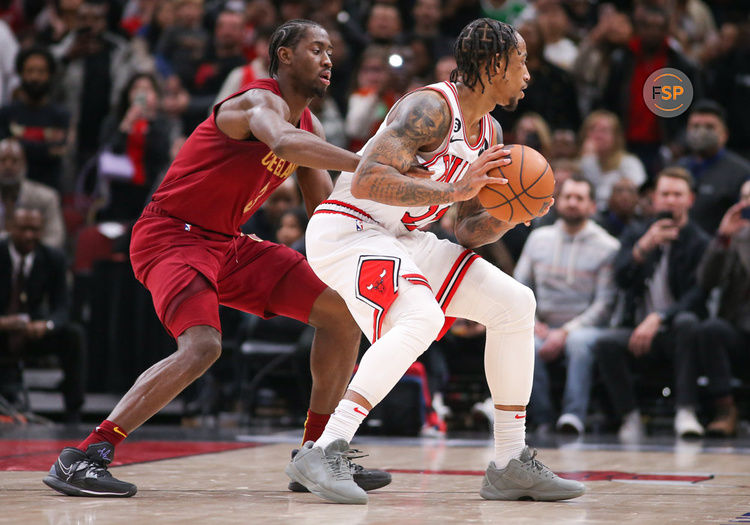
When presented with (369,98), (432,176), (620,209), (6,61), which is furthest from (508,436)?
(6,61)

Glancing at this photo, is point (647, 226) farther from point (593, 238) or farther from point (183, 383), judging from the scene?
point (183, 383)

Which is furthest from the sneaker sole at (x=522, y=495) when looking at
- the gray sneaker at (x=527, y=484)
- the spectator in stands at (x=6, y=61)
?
the spectator in stands at (x=6, y=61)

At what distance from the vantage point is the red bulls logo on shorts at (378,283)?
12.6 ft

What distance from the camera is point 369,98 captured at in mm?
9367

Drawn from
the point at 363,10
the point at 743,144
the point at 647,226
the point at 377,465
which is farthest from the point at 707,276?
the point at 363,10

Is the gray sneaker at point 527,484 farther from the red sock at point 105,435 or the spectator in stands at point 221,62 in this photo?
the spectator in stands at point 221,62

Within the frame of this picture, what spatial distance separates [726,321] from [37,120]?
637 centimetres

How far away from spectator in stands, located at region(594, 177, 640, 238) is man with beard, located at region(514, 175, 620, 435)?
0.40 metres

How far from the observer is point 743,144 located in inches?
380

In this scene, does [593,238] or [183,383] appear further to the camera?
[593,238]

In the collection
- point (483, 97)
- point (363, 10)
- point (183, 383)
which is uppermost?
point (363, 10)

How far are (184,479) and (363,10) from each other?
789cm

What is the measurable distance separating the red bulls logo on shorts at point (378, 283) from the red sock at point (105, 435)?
105 centimetres

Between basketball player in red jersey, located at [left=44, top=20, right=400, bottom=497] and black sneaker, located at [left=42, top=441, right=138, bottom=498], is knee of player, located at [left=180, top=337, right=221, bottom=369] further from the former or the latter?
black sneaker, located at [left=42, top=441, right=138, bottom=498]
